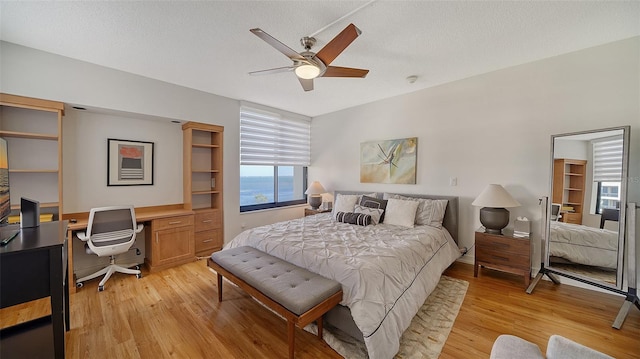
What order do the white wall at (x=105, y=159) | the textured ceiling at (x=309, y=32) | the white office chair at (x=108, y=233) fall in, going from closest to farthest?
the textured ceiling at (x=309, y=32)
the white office chair at (x=108, y=233)
the white wall at (x=105, y=159)

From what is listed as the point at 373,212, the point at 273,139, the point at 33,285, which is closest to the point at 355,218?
the point at 373,212

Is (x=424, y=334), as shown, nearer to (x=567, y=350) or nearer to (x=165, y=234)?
(x=567, y=350)

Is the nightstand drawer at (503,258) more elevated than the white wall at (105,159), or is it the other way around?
the white wall at (105,159)

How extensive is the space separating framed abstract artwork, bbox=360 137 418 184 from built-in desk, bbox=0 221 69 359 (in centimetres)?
385

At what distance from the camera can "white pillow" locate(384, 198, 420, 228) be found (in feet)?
10.6

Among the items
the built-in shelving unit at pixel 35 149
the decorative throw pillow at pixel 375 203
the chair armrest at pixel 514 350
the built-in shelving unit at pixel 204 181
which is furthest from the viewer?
the built-in shelving unit at pixel 204 181

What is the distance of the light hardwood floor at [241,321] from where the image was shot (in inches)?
70.4

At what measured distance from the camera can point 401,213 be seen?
329 centimetres

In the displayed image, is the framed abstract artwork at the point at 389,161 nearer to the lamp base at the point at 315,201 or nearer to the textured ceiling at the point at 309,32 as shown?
the lamp base at the point at 315,201

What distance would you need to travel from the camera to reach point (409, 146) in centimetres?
384

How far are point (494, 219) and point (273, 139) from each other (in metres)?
3.81

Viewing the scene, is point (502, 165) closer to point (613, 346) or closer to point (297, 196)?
point (613, 346)

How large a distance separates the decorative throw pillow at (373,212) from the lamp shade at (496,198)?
1193mm

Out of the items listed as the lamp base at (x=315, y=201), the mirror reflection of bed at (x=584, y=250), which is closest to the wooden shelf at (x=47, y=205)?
the lamp base at (x=315, y=201)
